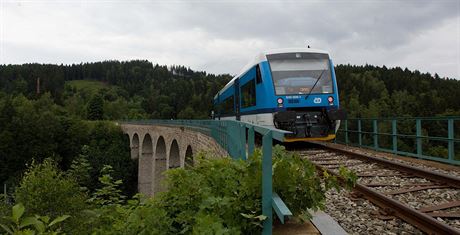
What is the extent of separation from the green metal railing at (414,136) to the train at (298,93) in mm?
1322

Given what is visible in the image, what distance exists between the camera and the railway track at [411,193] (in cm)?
373

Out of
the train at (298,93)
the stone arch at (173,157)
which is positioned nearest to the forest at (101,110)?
the train at (298,93)

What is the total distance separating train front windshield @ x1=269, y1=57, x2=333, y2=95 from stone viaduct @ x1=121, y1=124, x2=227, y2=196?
2.44 meters

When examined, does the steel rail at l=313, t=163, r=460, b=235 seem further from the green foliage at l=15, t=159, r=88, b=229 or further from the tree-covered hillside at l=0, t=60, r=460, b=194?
the tree-covered hillside at l=0, t=60, r=460, b=194

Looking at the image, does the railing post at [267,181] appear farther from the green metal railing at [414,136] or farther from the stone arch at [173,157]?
the stone arch at [173,157]

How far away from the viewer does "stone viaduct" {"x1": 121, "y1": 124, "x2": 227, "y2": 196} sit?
47.8ft

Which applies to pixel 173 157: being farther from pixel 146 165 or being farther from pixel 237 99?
pixel 146 165

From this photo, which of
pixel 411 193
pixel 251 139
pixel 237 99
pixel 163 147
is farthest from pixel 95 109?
pixel 251 139

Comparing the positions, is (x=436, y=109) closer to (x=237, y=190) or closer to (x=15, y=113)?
(x=237, y=190)

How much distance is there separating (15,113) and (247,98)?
2301 inches

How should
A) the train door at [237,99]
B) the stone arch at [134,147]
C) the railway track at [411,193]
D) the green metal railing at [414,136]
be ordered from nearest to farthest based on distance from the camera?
1. the railway track at [411,193]
2. the green metal railing at [414,136]
3. the train door at [237,99]
4. the stone arch at [134,147]

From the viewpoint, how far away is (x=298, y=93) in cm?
1021

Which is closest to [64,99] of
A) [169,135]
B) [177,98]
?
[177,98]

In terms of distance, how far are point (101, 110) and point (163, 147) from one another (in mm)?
67439
